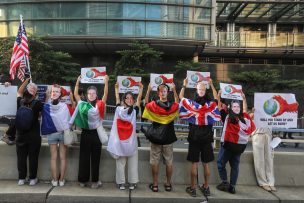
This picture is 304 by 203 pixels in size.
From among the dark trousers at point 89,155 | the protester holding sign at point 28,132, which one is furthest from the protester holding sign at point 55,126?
the dark trousers at point 89,155

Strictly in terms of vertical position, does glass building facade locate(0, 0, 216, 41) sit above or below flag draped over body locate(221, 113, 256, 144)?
above

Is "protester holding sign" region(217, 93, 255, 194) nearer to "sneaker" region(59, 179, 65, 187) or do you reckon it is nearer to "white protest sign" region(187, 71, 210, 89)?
"white protest sign" region(187, 71, 210, 89)

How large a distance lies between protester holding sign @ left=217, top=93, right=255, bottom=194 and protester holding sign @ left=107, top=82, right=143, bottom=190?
62.8 inches

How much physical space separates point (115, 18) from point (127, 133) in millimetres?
22178

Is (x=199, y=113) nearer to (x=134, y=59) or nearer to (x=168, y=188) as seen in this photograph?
(x=168, y=188)

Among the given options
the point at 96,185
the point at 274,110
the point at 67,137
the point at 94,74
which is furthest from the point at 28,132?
the point at 274,110

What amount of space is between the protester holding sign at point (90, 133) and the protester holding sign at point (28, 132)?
0.67m

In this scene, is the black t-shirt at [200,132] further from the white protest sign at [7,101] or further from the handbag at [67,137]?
the white protest sign at [7,101]

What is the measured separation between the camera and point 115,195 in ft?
21.1

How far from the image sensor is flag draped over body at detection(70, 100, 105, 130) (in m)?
6.56

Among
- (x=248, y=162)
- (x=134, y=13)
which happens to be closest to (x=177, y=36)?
(x=134, y=13)

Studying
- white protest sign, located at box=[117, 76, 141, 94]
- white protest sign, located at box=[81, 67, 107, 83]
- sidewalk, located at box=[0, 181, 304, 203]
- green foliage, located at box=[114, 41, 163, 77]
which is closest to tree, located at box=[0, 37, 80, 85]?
green foliage, located at box=[114, 41, 163, 77]

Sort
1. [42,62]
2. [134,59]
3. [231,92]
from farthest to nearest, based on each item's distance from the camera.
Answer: [134,59], [42,62], [231,92]

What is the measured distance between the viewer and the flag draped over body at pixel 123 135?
6668 mm
